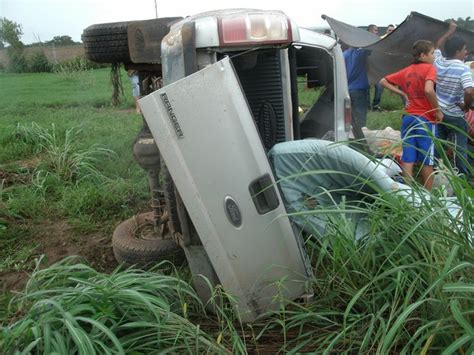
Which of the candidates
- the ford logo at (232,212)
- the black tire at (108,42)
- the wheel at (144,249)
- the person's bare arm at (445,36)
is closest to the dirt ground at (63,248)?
the wheel at (144,249)

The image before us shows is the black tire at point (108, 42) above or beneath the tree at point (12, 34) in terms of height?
above

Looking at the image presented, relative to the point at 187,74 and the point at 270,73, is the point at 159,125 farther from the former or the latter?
the point at 270,73

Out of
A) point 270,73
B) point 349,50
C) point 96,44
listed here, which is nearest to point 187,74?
point 270,73

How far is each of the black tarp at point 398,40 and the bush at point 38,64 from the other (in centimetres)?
2051

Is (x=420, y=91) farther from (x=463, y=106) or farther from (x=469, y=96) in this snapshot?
(x=463, y=106)

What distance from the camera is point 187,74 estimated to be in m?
2.43

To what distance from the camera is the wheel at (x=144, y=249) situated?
3.16 meters

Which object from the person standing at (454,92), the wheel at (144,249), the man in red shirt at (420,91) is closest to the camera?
the wheel at (144,249)

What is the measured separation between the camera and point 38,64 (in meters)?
25.6

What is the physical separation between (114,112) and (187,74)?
9.07 meters

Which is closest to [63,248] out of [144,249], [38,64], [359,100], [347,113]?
[144,249]

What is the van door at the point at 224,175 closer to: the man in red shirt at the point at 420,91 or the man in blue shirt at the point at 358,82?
the man in red shirt at the point at 420,91

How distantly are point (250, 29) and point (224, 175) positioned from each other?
0.76 m

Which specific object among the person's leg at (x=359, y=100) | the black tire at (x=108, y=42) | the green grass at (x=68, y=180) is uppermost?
the black tire at (x=108, y=42)
